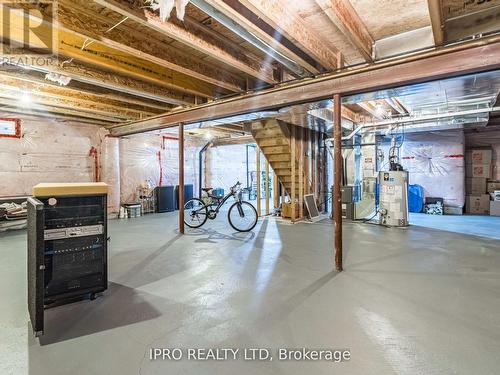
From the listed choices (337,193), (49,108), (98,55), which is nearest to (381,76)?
Answer: (337,193)

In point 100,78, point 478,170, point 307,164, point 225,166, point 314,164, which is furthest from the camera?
point 225,166

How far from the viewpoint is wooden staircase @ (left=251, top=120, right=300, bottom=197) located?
18.4ft

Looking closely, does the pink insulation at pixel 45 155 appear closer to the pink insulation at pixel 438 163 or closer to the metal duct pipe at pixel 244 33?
the metal duct pipe at pixel 244 33

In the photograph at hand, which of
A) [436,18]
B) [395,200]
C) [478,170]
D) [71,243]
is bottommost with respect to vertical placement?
[71,243]

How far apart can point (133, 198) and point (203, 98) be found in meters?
4.04

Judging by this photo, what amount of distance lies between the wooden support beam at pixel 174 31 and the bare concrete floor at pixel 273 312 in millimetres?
2256

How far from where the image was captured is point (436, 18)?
2.07 metres

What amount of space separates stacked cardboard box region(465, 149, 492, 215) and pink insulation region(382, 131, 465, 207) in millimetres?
358

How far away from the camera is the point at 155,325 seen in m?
1.88

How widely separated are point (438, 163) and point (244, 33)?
23.4ft

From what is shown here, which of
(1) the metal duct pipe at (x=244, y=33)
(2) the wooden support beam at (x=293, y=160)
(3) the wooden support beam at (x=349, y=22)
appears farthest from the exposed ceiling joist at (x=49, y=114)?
(3) the wooden support beam at (x=349, y=22)

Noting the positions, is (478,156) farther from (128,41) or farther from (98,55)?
(98,55)

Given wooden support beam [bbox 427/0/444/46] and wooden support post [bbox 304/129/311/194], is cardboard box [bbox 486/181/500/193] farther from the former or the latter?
wooden support beam [bbox 427/0/444/46]

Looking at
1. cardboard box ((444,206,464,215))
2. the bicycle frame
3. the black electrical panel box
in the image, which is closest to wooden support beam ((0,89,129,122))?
the bicycle frame
